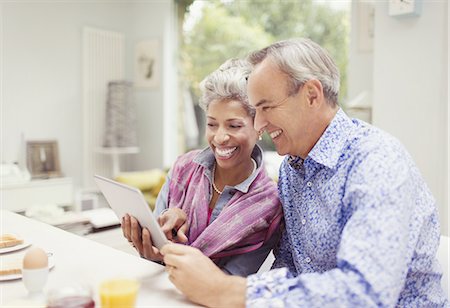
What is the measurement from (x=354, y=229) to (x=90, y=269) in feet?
2.34

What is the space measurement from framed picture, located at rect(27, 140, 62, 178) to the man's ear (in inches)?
152

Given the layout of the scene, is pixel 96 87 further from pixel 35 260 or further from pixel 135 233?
pixel 35 260

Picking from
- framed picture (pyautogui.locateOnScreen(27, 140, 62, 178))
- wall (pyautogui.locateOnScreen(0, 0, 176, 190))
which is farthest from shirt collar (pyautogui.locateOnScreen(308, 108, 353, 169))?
wall (pyautogui.locateOnScreen(0, 0, 176, 190))

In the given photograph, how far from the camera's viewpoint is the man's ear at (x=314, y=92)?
1.16m

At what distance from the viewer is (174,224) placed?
4.69ft

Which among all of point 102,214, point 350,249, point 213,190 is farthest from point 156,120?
point 350,249

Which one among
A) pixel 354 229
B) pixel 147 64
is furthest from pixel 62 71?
pixel 354 229

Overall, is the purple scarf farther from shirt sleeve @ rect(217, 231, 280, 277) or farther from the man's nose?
the man's nose

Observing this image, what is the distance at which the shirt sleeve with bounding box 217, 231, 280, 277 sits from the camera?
139 centimetres

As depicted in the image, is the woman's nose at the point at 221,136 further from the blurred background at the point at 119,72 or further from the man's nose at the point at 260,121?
the blurred background at the point at 119,72

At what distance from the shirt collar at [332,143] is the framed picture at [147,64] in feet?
14.0

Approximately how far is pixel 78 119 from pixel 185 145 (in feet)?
4.12

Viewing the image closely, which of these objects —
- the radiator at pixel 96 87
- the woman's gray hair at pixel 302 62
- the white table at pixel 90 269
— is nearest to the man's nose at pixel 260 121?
the woman's gray hair at pixel 302 62

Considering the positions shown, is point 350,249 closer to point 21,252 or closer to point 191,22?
point 21,252
